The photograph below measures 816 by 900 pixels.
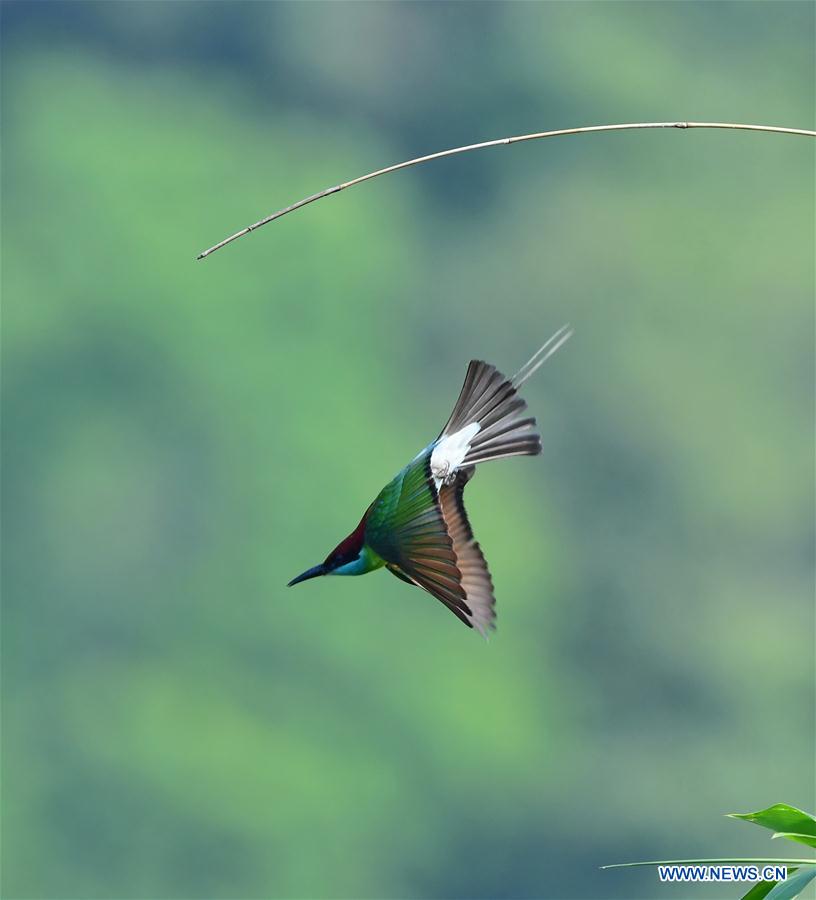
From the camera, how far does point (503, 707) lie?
23.7 feet

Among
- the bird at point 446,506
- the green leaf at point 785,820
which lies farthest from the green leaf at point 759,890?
the bird at point 446,506

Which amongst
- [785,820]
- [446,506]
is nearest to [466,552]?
[446,506]

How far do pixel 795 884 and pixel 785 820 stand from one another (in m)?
0.03

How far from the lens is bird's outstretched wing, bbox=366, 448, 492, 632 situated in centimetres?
52

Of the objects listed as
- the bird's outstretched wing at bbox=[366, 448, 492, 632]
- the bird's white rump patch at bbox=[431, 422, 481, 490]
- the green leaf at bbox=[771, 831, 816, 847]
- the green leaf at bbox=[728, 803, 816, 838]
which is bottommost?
the green leaf at bbox=[771, 831, 816, 847]

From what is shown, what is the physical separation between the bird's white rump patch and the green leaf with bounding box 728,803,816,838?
0.52 ft

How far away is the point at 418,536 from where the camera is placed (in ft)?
1.74

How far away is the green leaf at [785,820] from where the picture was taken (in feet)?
1.81

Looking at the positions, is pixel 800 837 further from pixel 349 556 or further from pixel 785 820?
pixel 349 556

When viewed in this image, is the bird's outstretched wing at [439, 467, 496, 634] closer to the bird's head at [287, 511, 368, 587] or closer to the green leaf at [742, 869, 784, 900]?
the bird's head at [287, 511, 368, 587]

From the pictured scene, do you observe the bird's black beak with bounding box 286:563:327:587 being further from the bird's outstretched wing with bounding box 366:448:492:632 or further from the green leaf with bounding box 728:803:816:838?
the green leaf with bounding box 728:803:816:838

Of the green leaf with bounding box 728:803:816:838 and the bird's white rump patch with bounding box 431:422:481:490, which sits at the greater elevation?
the bird's white rump patch with bounding box 431:422:481:490

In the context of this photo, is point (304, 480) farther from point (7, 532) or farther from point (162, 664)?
point (7, 532)

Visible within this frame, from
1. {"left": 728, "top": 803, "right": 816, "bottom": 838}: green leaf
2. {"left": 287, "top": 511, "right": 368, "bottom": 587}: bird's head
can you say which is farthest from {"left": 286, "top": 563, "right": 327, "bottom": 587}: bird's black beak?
{"left": 728, "top": 803, "right": 816, "bottom": 838}: green leaf
